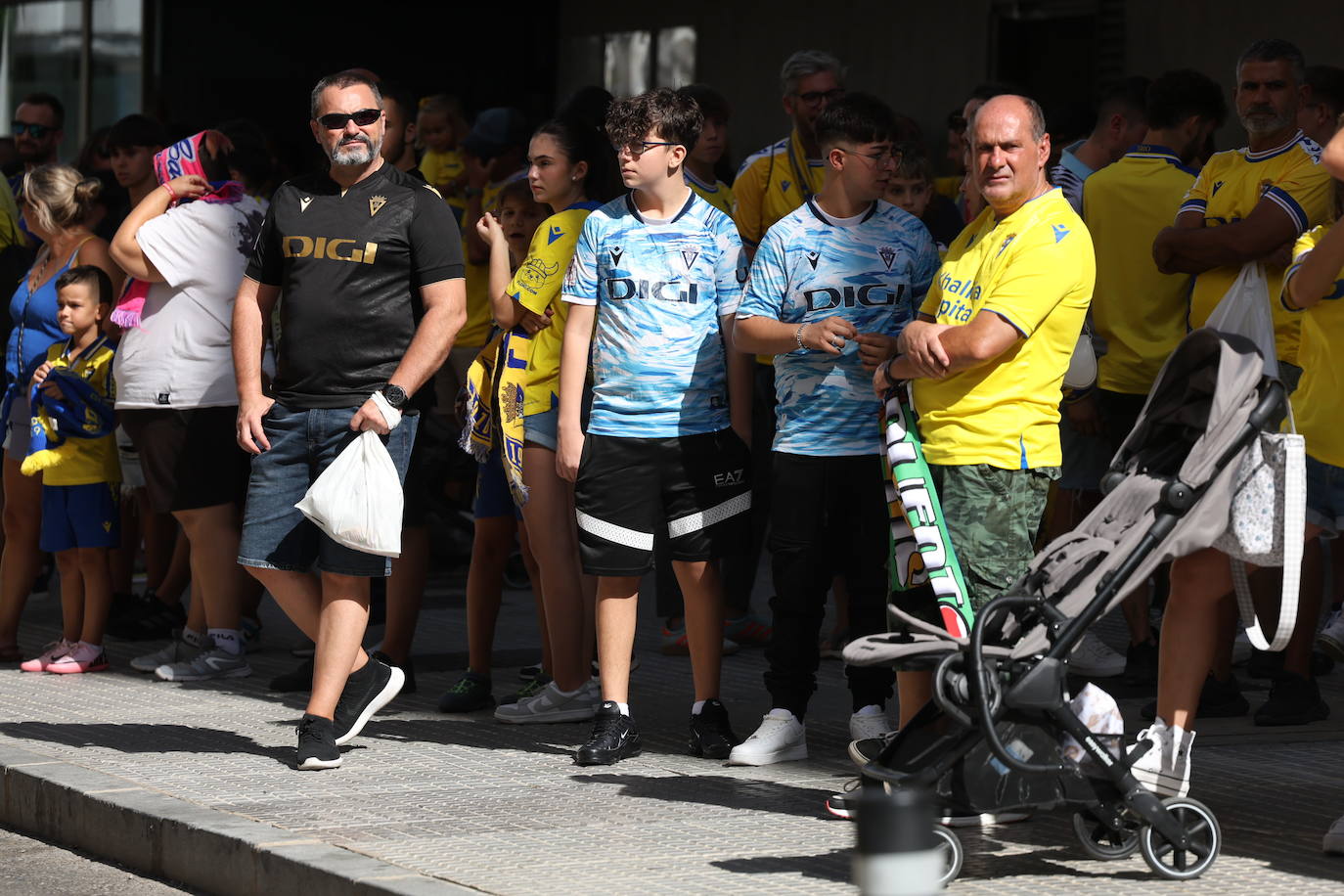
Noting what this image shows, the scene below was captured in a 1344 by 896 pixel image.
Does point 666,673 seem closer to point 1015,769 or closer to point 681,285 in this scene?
point 681,285

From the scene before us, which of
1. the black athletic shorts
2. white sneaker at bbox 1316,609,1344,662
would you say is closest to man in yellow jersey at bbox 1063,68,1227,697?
white sneaker at bbox 1316,609,1344,662

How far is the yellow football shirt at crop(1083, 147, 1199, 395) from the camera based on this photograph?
293 inches

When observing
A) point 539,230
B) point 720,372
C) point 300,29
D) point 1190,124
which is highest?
point 300,29

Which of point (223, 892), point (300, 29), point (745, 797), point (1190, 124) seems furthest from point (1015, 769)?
point (300, 29)

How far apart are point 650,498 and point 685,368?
0.44 metres

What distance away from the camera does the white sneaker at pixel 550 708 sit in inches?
281

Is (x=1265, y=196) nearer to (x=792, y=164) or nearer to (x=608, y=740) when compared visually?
(x=792, y=164)

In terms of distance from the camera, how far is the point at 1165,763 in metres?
5.16

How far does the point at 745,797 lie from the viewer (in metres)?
5.86

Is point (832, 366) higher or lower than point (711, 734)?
higher

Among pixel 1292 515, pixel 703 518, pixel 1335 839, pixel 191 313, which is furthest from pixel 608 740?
pixel 191 313

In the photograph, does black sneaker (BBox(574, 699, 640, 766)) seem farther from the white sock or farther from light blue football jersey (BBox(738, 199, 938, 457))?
the white sock

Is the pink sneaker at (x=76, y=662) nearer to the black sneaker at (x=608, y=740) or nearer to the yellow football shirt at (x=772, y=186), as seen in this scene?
the black sneaker at (x=608, y=740)

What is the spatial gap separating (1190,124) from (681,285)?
90.2 inches
